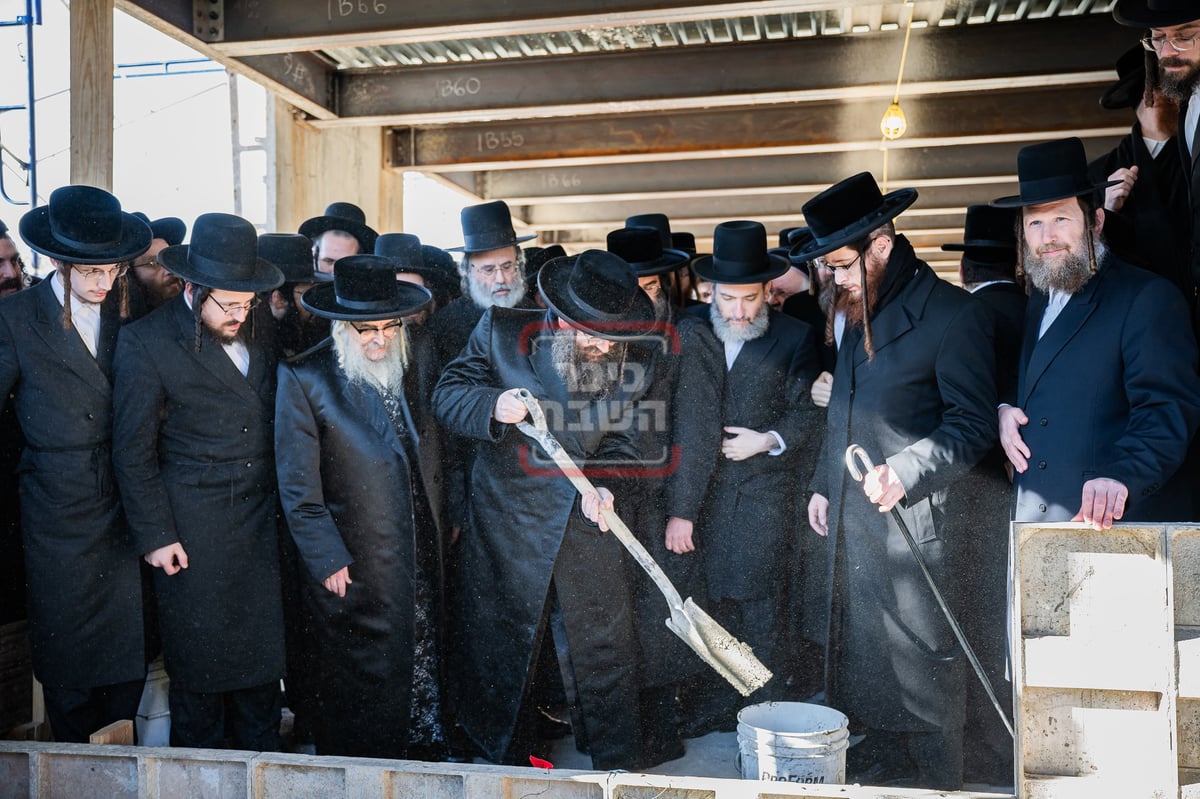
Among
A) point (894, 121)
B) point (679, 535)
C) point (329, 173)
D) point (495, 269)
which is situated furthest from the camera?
point (329, 173)

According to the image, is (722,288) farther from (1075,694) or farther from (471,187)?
(471,187)

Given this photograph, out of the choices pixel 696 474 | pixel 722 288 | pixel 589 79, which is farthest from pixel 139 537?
pixel 589 79

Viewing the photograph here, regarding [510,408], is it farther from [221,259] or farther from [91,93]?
[91,93]

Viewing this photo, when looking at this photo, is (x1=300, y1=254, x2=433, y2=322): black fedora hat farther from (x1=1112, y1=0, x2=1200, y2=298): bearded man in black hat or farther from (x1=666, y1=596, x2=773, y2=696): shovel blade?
(x1=1112, y1=0, x2=1200, y2=298): bearded man in black hat

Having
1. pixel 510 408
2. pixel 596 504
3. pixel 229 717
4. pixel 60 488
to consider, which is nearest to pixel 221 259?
pixel 60 488

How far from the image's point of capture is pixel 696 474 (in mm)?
4344

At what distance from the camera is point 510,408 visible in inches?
156

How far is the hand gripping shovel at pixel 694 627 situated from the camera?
376 centimetres

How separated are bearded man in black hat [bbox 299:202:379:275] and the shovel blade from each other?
9.16ft

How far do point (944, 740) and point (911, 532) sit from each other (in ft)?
2.46

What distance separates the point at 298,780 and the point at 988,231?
3.50 metres

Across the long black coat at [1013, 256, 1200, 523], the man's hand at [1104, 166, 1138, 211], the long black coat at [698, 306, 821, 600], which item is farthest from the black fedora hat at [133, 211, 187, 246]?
the man's hand at [1104, 166, 1138, 211]

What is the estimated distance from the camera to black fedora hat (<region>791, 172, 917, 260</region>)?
3.82 m

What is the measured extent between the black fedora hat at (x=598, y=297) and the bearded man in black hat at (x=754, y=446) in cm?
60
